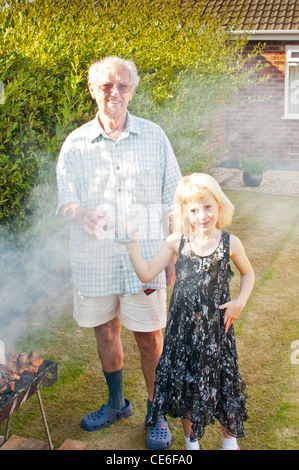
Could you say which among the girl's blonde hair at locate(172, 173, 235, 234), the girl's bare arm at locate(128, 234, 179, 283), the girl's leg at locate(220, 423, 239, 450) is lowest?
the girl's leg at locate(220, 423, 239, 450)

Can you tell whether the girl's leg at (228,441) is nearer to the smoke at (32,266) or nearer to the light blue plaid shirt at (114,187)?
the light blue plaid shirt at (114,187)

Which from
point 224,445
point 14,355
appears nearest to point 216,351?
point 224,445

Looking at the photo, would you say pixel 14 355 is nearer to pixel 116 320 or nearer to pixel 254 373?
pixel 116 320

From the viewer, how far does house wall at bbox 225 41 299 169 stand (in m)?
13.2

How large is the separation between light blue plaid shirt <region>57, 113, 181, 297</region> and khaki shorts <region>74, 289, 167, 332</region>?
76 millimetres

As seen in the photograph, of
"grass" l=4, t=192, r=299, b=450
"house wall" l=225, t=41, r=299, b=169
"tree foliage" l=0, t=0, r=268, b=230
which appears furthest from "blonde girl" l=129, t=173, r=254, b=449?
"house wall" l=225, t=41, r=299, b=169

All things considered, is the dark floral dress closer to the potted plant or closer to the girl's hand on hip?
the girl's hand on hip

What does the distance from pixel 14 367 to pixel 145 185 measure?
48.6 inches

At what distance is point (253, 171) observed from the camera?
1112cm

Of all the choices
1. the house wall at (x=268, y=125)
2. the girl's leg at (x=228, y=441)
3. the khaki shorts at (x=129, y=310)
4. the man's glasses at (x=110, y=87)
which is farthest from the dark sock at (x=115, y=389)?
the house wall at (x=268, y=125)

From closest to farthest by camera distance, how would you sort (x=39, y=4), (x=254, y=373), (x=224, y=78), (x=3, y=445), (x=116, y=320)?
(x=3, y=445) → (x=116, y=320) → (x=254, y=373) → (x=39, y=4) → (x=224, y=78)

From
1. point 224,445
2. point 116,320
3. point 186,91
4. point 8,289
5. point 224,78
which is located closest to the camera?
point 224,445

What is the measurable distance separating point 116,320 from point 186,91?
175 inches

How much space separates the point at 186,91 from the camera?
6.80 m
